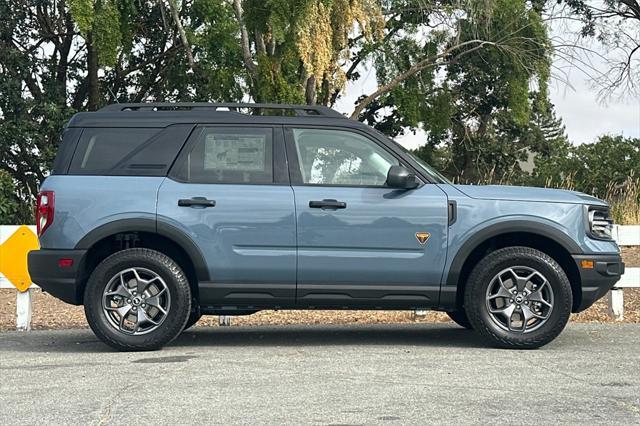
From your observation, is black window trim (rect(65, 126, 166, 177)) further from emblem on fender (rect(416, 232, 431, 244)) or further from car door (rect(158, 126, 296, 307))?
emblem on fender (rect(416, 232, 431, 244))

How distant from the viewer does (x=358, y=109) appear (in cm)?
2641

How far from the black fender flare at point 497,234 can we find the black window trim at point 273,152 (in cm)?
152

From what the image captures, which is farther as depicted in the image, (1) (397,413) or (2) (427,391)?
(2) (427,391)

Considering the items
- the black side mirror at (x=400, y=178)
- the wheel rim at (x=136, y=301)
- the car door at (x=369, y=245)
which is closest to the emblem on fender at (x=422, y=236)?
the car door at (x=369, y=245)

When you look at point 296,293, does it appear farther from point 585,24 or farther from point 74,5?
point 585,24

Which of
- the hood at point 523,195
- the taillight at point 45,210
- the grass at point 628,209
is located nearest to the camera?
the taillight at point 45,210

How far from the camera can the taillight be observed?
7633 millimetres

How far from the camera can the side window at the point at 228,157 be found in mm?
7766

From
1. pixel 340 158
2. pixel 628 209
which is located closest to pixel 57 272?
pixel 340 158

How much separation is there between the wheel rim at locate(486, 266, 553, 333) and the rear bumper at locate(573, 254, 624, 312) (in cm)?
32

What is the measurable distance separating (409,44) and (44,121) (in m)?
9.77

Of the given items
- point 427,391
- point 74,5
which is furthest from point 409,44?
point 427,391

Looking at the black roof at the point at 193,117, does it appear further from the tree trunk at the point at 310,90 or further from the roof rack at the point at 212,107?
the tree trunk at the point at 310,90

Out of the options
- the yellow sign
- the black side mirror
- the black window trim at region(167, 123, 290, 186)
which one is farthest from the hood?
the yellow sign
